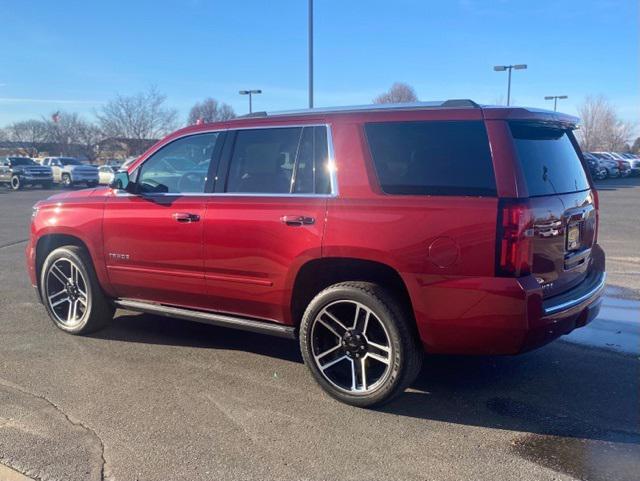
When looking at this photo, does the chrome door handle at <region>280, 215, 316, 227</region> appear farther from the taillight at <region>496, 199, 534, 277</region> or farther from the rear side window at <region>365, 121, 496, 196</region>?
the taillight at <region>496, 199, 534, 277</region>

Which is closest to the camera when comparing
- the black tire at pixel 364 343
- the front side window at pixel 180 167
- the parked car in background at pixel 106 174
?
the black tire at pixel 364 343

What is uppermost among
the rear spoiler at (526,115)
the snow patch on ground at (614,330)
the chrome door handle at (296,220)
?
the rear spoiler at (526,115)

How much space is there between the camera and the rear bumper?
337 centimetres

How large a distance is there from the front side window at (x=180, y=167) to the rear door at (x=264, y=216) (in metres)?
0.20

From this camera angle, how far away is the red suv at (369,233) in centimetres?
345

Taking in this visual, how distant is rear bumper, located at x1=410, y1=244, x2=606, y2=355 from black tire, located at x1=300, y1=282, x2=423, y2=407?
134 millimetres

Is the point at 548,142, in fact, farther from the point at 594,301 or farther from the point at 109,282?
the point at 109,282

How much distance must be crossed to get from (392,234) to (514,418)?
4.56 ft

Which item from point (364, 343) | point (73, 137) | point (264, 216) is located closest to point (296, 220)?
point (264, 216)

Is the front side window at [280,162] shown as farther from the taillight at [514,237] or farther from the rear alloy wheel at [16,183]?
the rear alloy wheel at [16,183]

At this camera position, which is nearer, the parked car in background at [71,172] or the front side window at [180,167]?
the front side window at [180,167]

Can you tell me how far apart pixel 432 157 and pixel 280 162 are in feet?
3.83

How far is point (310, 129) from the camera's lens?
4.21 meters

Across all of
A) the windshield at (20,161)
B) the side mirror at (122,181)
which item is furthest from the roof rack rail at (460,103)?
the windshield at (20,161)
